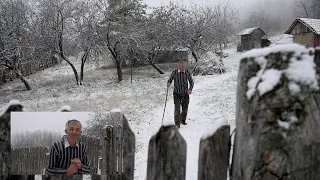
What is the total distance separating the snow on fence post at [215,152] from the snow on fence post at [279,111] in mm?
192

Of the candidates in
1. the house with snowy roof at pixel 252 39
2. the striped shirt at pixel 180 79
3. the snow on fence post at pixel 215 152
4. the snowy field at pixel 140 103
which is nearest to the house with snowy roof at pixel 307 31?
the snowy field at pixel 140 103

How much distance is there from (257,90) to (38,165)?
4.65ft

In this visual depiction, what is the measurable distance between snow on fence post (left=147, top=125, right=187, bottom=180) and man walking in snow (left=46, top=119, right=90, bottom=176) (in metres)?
0.48

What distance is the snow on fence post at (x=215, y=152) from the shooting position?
174cm

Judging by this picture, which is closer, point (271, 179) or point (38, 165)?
point (271, 179)

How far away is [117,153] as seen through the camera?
2.02 m

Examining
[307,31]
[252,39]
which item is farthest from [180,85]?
[252,39]

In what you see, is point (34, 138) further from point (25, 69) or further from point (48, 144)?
point (25, 69)

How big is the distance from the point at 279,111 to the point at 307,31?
30153mm

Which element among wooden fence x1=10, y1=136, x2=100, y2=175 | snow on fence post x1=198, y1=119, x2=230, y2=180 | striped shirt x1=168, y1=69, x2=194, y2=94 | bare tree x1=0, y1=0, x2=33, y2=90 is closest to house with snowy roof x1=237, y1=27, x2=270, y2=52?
bare tree x1=0, y1=0, x2=33, y2=90

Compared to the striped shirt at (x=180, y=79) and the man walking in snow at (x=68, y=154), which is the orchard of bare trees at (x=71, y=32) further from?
the man walking in snow at (x=68, y=154)

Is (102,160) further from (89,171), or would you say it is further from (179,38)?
(179,38)

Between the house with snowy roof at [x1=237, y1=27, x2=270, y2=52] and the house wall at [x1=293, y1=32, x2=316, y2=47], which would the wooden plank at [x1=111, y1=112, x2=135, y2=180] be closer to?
the house wall at [x1=293, y1=32, x2=316, y2=47]

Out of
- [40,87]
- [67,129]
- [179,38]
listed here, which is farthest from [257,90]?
[179,38]
